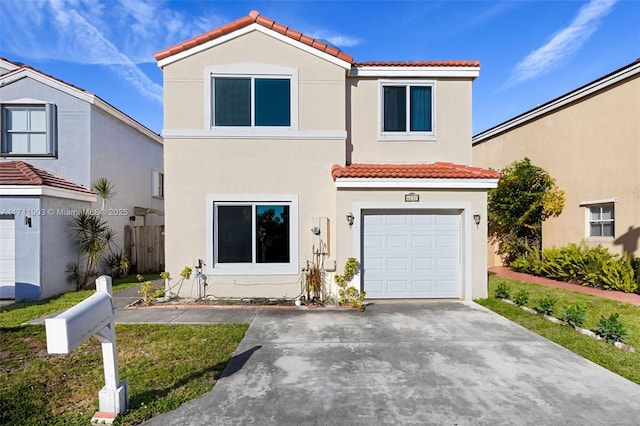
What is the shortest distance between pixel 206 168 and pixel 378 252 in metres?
5.68

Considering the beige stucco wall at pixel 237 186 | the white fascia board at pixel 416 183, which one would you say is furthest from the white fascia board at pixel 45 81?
the white fascia board at pixel 416 183

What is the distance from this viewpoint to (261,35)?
32.2 feet

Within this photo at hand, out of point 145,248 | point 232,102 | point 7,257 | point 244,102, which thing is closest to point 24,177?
point 7,257

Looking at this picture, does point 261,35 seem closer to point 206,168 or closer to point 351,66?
point 351,66

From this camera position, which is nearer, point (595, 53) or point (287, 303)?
point (287, 303)

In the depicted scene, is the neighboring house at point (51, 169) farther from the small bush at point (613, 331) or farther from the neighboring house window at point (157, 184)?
the small bush at point (613, 331)

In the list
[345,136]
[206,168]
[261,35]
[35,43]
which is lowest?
[206,168]

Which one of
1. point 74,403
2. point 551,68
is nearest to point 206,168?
point 74,403

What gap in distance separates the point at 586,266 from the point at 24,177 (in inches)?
746

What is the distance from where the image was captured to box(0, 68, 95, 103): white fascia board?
11.8 m

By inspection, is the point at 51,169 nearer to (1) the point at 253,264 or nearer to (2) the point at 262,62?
(1) the point at 253,264

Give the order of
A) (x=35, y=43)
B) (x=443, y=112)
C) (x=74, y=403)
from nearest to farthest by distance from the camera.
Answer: (x=74, y=403)
(x=443, y=112)
(x=35, y=43)

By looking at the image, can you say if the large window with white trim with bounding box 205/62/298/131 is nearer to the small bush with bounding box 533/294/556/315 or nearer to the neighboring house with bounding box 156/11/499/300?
the neighboring house with bounding box 156/11/499/300

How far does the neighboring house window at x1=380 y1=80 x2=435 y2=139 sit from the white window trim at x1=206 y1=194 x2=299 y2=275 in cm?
402
